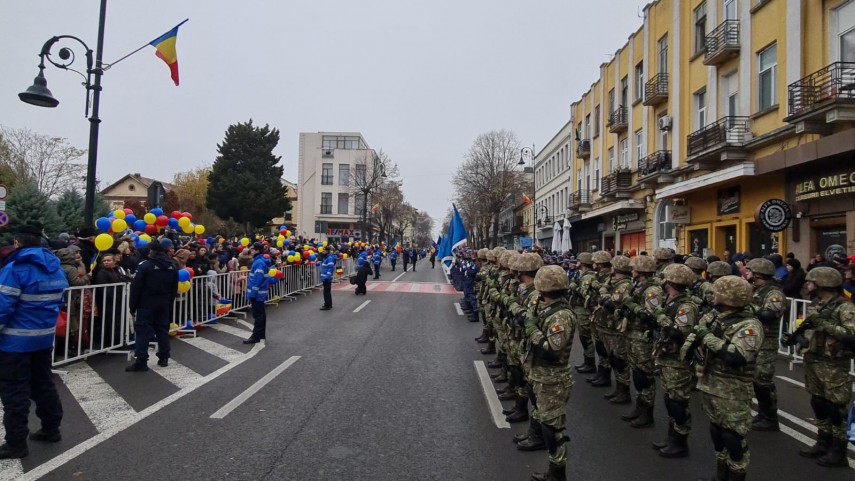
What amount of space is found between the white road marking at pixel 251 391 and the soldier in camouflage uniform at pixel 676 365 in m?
4.49

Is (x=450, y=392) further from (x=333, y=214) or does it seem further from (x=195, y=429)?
(x=333, y=214)

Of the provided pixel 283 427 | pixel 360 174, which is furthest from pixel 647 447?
pixel 360 174

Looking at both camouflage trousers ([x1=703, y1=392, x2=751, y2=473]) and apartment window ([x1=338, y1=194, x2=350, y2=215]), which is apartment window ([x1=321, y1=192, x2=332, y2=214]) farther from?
camouflage trousers ([x1=703, y1=392, x2=751, y2=473])

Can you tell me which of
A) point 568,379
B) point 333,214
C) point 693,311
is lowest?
point 568,379

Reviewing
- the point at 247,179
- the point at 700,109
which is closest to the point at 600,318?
the point at 700,109

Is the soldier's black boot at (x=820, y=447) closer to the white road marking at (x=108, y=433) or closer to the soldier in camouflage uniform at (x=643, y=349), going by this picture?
the soldier in camouflage uniform at (x=643, y=349)

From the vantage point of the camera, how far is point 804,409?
6.58m

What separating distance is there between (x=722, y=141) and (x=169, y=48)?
53.6 ft

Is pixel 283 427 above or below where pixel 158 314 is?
below

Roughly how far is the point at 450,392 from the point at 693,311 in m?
3.20

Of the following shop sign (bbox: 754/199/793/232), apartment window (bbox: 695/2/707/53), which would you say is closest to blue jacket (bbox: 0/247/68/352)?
shop sign (bbox: 754/199/793/232)

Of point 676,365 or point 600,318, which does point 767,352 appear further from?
point 600,318

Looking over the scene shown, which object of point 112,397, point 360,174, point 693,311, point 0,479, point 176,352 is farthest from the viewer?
point 360,174

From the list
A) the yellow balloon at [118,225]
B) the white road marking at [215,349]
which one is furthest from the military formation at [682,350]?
the yellow balloon at [118,225]
